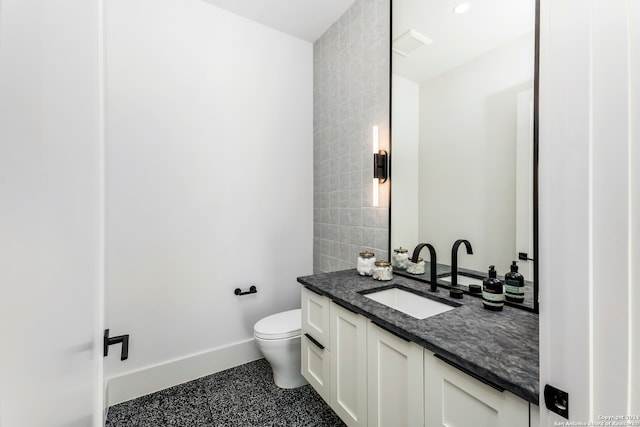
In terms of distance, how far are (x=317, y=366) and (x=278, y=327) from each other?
1.33 feet

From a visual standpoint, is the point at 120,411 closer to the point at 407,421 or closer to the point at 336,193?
the point at 407,421

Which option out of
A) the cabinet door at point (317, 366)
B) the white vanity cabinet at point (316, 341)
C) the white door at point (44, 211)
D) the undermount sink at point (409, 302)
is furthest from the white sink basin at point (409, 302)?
the white door at point (44, 211)

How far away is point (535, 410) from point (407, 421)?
457mm

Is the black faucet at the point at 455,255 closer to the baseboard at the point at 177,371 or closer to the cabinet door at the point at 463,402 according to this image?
the cabinet door at the point at 463,402

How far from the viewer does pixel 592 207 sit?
16.1 inches

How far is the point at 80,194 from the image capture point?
48 cm

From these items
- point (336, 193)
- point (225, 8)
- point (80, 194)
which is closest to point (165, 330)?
point (336, 193)

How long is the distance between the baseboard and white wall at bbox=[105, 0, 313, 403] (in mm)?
50

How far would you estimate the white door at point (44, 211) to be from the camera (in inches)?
8.6

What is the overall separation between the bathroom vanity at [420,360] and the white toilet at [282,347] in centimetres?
25

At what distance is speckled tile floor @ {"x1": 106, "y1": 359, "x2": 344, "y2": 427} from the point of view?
1548mm

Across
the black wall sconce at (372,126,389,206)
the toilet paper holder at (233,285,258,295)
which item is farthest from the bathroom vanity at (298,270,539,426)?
the toilet paper holder at (233,285,258,295)

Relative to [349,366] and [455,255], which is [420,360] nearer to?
[349,366]

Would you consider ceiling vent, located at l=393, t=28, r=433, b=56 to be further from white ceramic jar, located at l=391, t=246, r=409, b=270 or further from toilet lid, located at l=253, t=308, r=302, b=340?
toilet lid, located at l=253, t=308, r=302, b=340
